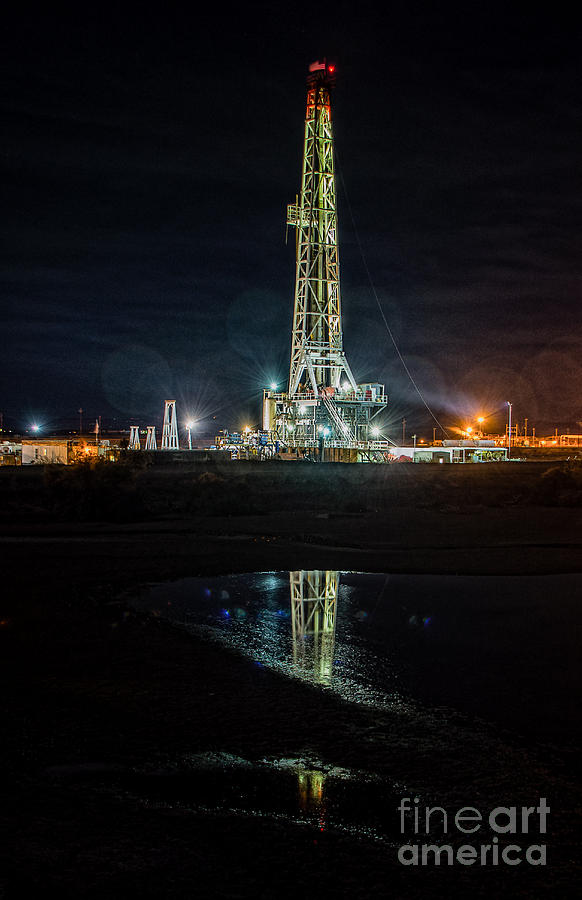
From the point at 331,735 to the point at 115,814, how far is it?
2.16 metres

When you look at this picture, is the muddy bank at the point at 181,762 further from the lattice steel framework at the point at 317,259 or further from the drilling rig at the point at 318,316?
the lattice steel framework at the point at 317,259

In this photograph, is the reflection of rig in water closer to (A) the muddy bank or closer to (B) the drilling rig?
→ (A) the muddy bank

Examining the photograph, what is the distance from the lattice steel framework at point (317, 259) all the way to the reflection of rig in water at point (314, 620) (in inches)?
1275

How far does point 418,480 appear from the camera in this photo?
3102 centimetres

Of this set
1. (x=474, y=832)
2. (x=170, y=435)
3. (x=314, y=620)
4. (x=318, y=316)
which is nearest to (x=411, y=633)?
(x=314, y=620)

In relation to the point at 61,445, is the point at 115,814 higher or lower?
lower

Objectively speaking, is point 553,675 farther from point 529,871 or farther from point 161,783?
point 161,783

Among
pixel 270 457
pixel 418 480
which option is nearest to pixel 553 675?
pixel 418 480

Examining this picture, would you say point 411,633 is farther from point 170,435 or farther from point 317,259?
point 170,435

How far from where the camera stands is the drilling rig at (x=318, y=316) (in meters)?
45.9

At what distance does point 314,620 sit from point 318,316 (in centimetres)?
3805

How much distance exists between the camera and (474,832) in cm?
512

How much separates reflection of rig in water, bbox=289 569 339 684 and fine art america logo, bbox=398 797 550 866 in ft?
9.68

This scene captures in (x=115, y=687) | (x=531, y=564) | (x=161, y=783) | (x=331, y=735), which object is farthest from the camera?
(x=531, y=564)
